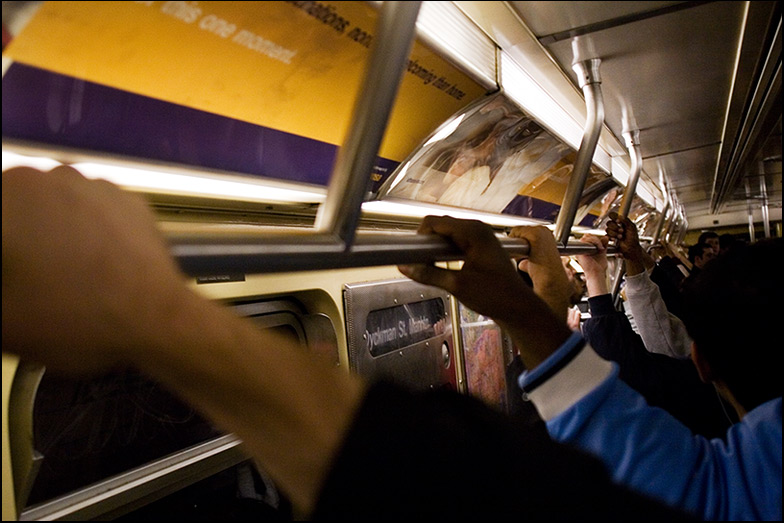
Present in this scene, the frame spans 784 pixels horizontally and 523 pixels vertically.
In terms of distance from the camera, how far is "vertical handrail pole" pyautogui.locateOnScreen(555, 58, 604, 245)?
170 cm

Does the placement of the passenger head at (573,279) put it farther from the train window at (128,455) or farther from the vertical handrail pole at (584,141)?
the train window at (128,455)

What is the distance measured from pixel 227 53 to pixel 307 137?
41cm

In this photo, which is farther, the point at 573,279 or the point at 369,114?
the point at 573,279

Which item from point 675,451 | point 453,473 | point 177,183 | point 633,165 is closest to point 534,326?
point 675,451

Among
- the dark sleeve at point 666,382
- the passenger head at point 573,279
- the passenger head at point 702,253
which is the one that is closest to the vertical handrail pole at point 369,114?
the dark sleeve at point 666,382

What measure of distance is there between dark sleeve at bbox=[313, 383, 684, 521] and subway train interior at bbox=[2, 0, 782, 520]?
0.84 feet

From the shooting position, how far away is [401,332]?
8.86 feet

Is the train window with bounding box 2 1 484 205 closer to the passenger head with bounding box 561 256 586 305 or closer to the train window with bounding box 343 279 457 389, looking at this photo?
the train window with bounding box 343 279 457 389

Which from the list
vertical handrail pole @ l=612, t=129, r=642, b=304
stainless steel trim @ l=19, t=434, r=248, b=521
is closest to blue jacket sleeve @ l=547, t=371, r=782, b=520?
stainless steel trim @ l=19, t=434, r=248, b=521

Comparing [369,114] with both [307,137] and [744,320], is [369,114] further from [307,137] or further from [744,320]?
[744,320]

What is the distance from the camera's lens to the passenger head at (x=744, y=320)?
1047 millimetres

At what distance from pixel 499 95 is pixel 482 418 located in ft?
4.28

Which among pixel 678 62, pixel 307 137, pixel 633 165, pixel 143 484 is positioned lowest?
pixel 143 484

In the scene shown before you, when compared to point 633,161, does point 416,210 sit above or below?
below
